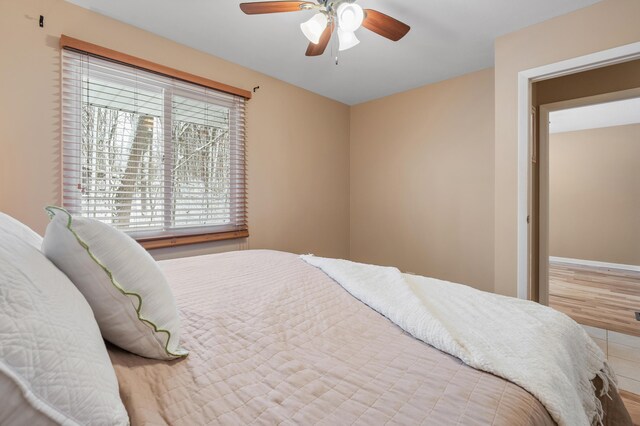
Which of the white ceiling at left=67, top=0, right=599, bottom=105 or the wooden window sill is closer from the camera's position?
the white ceiling at left=67, top=0, right=599, bottom=105

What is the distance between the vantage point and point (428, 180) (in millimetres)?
3361

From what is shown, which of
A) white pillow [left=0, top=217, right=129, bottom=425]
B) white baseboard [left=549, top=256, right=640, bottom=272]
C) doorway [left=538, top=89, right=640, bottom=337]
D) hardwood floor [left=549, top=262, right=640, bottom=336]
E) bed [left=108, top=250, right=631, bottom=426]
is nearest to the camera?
white pillow [left=0, top=217, right=129, bottom=425]

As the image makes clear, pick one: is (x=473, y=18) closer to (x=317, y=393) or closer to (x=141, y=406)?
(x=317, y=393)

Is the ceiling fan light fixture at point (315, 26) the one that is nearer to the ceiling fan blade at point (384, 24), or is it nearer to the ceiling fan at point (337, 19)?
the ceiling fan at point (337, 19)

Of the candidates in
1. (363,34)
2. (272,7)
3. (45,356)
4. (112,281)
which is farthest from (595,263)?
(45,356)

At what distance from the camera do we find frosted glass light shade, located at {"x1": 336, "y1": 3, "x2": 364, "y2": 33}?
1.61 meters

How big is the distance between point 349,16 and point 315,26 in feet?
0.76

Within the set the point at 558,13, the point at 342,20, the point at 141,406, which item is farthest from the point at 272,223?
the point at 558,13

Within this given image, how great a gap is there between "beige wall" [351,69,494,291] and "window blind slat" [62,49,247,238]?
67.1 inches

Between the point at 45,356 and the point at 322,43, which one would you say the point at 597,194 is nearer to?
the point at 322,43

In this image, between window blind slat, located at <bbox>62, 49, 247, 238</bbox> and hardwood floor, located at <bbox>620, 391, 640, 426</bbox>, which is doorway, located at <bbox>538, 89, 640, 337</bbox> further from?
window blind slat, located at <bbox>62, 49, 247, 238</bbox>

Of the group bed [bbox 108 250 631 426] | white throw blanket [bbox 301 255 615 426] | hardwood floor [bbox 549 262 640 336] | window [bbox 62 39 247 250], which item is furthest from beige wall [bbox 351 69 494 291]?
bed [bbox 108 250 631 426]

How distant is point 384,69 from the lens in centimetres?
291

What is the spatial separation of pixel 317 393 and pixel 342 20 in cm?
178
